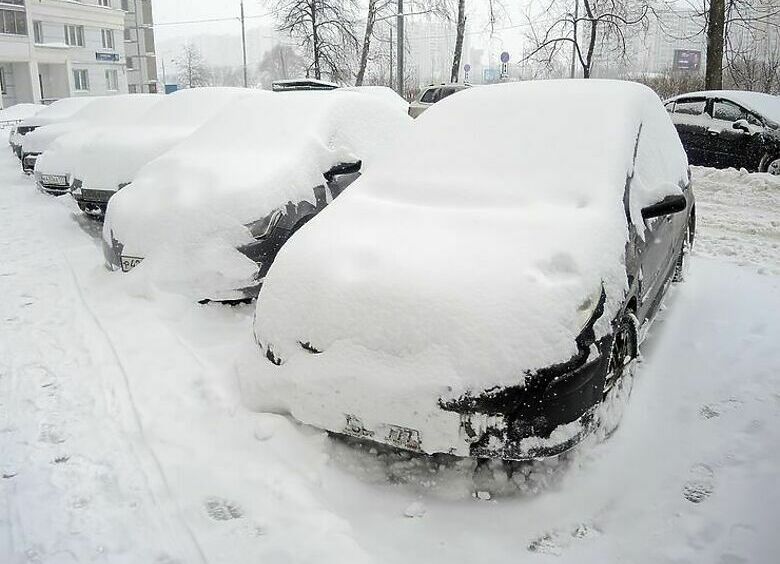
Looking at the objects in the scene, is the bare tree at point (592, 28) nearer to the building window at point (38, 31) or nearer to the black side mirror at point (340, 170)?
the black side mirror at point (340, 170)

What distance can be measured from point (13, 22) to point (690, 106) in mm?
42265

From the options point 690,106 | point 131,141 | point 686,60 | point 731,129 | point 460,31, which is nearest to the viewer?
point 131,141

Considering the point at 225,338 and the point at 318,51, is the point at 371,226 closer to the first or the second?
the point at 225,338

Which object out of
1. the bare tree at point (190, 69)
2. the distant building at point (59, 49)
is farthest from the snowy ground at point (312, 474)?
the bare tree at point (190, 69)

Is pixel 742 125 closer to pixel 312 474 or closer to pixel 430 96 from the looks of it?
pixel 430 96

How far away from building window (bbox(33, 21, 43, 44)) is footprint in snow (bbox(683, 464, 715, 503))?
50.7 metres

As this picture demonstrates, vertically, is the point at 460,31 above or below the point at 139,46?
below

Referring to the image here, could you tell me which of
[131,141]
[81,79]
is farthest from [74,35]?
[131,141]

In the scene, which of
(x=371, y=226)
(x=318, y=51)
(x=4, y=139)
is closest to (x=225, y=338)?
(x=371, y=226)

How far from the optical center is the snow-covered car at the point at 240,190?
491cm

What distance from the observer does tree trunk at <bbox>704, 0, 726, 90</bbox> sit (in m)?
14.3

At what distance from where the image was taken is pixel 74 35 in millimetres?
47250

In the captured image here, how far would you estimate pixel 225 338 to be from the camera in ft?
14.8

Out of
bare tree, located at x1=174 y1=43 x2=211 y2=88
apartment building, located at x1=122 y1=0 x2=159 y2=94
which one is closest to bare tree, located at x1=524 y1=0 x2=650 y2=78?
apartment building, located at x1=122 y1=0 x2=159 y2=94
